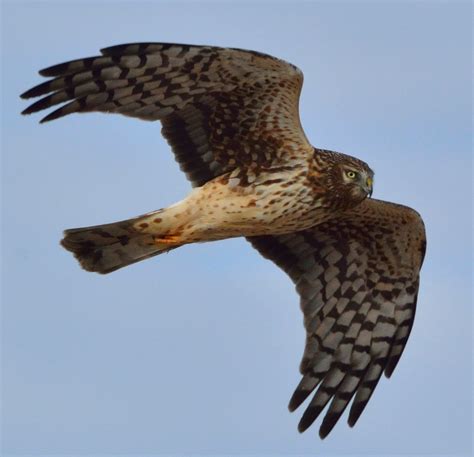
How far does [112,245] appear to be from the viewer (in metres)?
13.3

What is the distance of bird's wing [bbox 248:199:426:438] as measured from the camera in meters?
13.9

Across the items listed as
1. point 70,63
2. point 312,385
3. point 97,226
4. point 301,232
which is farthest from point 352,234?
point 70,63

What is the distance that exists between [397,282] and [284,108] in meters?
2.37

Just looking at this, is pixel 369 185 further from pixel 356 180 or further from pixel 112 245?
pixel 112 245

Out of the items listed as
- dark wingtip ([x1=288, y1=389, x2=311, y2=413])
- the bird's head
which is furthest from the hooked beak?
dark wingtip ([x1=288, y1=389, x2=311, y2=413])

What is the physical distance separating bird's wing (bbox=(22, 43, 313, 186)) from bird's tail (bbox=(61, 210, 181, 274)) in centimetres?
65

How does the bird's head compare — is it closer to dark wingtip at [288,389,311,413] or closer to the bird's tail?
the bird's tail

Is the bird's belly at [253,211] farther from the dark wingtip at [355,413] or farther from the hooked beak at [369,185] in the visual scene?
the dark wingtip at [355,413]

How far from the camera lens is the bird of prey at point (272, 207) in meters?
12.4

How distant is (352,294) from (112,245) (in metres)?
2.43

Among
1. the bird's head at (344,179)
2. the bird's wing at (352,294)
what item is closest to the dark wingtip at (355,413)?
the bird's wing at (352,294)

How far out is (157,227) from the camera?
13.1m

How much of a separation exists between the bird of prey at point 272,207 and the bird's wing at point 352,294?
1 centimetres

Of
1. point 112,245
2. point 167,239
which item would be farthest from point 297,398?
point 112,245
